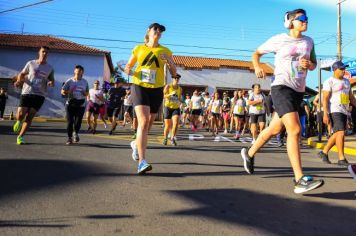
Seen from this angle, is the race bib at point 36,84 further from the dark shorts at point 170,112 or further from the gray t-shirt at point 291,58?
the gray t-shirt at point 291,58

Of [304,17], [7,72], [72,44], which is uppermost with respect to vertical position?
[72,44]

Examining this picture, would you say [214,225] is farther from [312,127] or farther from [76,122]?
[312,127]

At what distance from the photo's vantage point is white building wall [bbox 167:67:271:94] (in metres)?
36.6

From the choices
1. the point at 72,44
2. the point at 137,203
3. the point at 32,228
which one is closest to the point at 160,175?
the point at 137,203

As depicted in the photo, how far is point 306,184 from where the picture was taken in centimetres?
A: 416

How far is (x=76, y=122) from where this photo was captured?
9.41 meters

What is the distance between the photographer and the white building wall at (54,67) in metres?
31.7

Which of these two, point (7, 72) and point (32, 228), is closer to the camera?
point (32, 228)

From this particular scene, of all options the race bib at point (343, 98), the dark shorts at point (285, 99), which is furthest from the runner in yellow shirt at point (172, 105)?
→ the dark shorts at point (285, 99)

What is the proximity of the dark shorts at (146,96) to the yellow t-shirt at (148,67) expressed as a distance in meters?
0.06

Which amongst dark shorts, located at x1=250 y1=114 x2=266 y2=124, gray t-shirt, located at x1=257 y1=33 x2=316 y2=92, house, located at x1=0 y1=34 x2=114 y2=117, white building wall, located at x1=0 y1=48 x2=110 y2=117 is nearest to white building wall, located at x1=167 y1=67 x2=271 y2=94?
house, located at x1=0 y1=34 x2=114 y2=117

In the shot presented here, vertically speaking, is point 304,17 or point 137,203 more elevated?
point 304,17

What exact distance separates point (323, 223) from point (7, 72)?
106 feet

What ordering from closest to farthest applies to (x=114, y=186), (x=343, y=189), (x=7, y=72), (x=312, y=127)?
(x=114, y=186) → (x=343, y=189) → (x=312, y=127) → (x=7, y=72)
